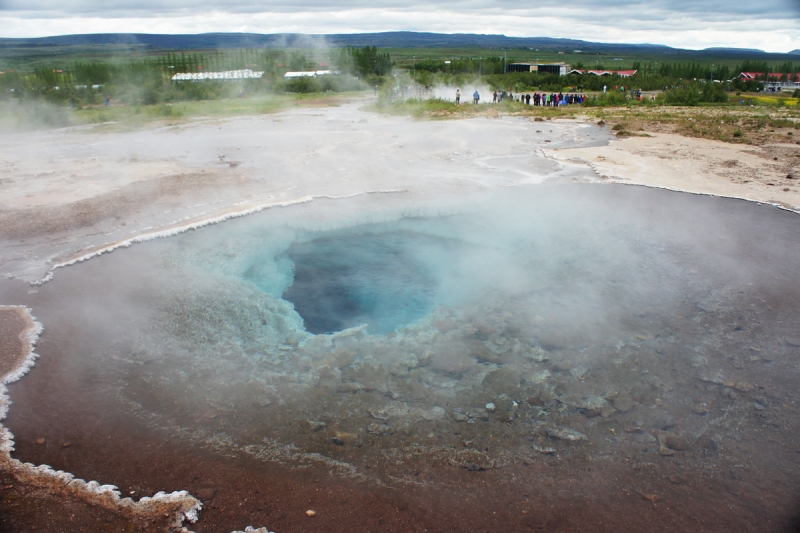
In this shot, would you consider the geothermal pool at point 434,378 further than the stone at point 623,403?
No

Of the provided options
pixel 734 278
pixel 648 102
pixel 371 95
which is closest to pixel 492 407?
pixel 734 278

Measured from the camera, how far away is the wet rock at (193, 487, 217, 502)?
329 centimetres

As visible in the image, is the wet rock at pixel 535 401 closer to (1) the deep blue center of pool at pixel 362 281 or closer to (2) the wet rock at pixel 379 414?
(2) the wet rock at pixel 379 414

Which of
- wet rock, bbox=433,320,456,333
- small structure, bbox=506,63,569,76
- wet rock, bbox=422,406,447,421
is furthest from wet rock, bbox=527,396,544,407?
small structure, bbox=506,63,569,76

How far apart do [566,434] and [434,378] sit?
1.15 meters

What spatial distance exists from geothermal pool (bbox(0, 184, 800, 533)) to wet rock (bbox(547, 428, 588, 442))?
2 cm

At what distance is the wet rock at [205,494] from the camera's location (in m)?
3.29

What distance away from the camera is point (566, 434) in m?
3.88

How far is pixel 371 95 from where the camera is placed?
3312 centimetres

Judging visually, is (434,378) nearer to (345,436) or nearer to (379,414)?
(379,414)

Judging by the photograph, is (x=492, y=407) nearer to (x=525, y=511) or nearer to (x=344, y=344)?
(x=525, y=511)

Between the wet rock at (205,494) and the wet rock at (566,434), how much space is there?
7.55ft

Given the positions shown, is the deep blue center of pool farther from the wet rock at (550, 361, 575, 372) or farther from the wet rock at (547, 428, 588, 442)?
the wet rock at (547, 428, 588, 442)

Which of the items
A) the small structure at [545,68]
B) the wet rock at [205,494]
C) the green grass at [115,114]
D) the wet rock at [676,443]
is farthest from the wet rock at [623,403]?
the small structure at [545,68]
